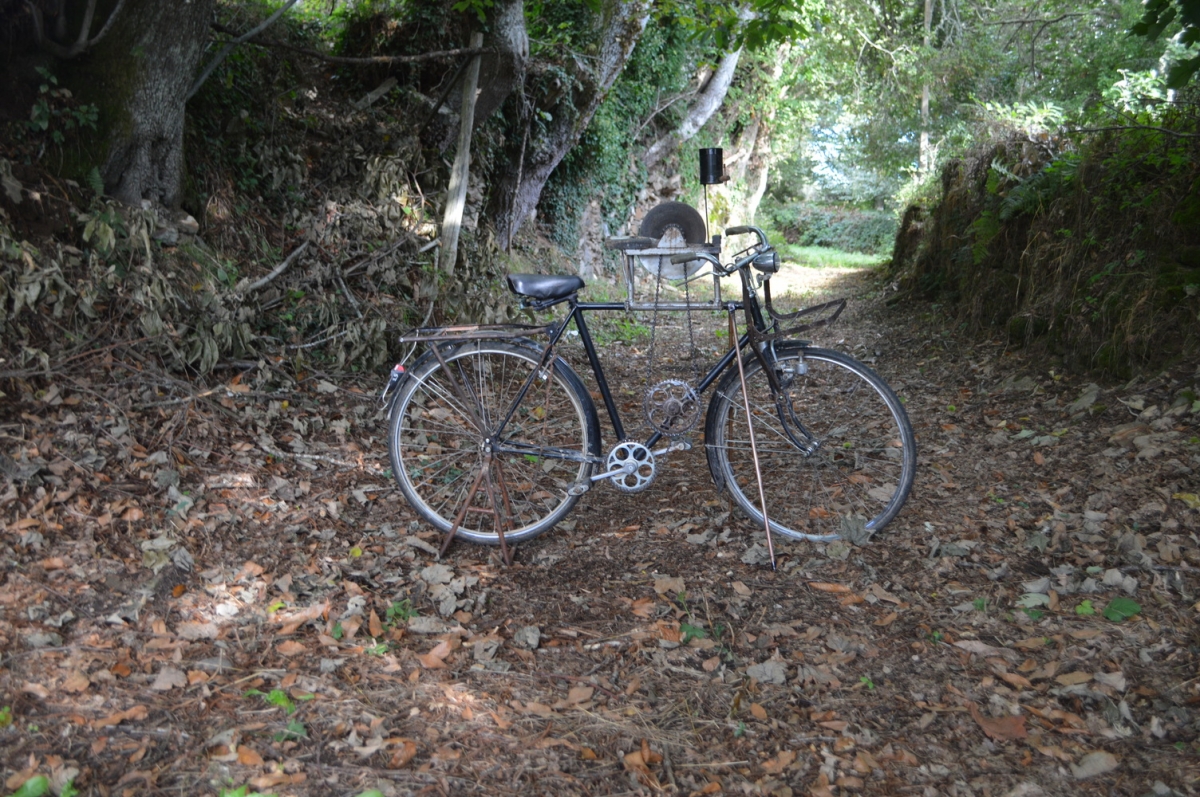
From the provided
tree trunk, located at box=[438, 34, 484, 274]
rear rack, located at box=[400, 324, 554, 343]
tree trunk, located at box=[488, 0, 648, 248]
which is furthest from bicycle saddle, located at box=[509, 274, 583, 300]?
tree trunk, located at box=[488, 0, 648, 248]

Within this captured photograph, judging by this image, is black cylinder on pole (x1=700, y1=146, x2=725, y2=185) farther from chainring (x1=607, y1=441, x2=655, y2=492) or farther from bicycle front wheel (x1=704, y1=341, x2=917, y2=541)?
chainring (x1=607, y1=441, x2=655, y2=492)

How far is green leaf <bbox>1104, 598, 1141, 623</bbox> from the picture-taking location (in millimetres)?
2902

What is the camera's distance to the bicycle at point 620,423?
11.7 feet

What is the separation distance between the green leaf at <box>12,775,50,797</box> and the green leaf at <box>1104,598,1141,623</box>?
11.2 ft

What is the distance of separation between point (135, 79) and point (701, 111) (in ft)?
41.2

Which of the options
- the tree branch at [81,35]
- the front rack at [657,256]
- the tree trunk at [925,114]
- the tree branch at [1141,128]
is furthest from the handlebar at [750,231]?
the tree trunk at [925,114]

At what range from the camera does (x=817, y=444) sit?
374 cm

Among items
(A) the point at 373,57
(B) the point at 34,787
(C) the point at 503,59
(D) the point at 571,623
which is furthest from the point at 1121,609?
(C) the point at 503,59

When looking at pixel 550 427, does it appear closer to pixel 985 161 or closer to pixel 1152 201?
pixel 1152 201

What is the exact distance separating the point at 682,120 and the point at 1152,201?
36.8ft

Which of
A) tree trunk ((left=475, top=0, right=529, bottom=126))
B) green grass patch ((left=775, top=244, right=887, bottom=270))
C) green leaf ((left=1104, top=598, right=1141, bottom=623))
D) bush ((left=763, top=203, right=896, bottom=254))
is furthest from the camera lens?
bush ((left=763, top=203, right=896, bottom=254))

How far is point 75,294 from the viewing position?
399 centimetres

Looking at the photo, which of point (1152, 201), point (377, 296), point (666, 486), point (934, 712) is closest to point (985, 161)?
point (1152, 201)

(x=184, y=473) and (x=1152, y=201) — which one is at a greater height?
(x=1152, y=201)
